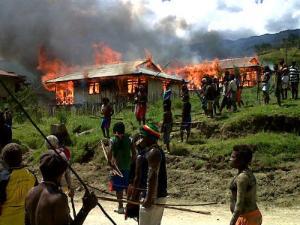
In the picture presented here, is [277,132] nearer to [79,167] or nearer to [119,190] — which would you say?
[79,167]

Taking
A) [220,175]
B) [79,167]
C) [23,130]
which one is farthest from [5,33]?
[220,175]

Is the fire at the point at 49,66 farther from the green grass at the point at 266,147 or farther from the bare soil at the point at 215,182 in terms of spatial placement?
the bare soil at the point at 215,182

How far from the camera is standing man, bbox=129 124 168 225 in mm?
5379

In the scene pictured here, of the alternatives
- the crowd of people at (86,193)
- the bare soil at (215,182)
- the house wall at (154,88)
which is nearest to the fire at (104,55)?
the house wall at (154,88)

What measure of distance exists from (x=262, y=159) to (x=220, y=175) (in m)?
1.17

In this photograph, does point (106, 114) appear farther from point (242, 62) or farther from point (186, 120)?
point (242, 62)

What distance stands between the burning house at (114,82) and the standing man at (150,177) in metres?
24.4

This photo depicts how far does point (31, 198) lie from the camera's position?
3912 millimetres

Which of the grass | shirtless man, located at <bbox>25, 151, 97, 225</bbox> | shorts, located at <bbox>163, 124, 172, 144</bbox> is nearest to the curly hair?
shirtless man, located at <bbox>25, 151, 97, 225</bbox>

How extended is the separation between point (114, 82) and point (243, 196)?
2736cm

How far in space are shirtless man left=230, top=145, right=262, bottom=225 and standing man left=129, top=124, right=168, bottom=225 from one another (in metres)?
0.86

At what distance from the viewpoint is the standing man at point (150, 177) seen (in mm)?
5379

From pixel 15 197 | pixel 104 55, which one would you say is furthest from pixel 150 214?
pixel 104 55

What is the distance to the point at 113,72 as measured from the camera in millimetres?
31172
